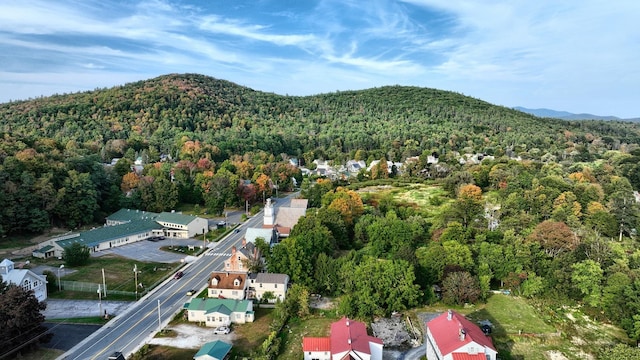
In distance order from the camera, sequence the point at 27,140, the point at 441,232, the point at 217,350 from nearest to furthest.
Answer: 1. the point at 217,350
2. the point at 441,232
3. the point at 27,140

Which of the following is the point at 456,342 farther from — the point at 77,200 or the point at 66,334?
the point at 77,200

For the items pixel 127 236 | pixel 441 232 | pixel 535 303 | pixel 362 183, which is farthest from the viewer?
pixel 362 183

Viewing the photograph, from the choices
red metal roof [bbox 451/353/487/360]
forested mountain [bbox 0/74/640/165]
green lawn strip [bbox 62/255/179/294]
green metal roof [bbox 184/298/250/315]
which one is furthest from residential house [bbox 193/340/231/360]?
forested mountain [bbox 0/74/640/165]

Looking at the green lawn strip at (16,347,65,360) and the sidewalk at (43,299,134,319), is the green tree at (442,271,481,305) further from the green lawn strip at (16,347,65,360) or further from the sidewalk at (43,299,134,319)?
the green lawn strip at (16,347,65,360)

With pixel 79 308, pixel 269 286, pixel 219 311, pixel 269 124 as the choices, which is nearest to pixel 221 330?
pixel 219 311

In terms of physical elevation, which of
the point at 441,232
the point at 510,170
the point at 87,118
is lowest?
the point at 441,232

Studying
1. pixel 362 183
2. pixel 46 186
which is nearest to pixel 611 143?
pixel 362 183

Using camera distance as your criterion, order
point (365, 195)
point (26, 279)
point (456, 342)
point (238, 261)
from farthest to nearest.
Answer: point (365, 195)
point (238, 261)
point (26, 279)
point (456, 342)

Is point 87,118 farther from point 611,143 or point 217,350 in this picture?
point 611,143
